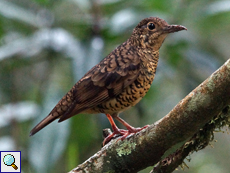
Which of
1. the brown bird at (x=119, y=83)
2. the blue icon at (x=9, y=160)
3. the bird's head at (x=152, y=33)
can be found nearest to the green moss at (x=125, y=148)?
the brown bird at (x=119, y=83)

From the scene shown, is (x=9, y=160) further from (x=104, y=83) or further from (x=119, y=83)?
(x=119, y=83)

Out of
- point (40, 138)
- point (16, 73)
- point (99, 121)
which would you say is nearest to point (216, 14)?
point (99, 121)

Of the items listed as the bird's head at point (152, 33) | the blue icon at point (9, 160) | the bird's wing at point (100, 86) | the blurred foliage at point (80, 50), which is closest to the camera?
the bird's wing at point (100, 86)

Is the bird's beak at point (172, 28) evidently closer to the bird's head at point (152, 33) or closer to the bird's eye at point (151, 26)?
the bird's head at point (152, 33)

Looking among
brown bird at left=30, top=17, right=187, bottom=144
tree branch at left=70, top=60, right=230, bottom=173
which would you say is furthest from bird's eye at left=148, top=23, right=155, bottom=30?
tree branch at left=70, top=60, right=230, bottom=173

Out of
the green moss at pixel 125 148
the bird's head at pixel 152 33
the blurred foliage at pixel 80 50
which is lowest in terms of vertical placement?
the green moss at pixel 125 148

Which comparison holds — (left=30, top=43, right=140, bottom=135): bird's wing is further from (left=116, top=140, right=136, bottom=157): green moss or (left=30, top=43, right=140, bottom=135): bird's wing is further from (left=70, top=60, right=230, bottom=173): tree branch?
(left=116, top=140, right=136, bottom=157): green moss
